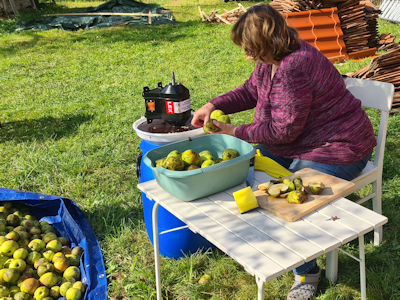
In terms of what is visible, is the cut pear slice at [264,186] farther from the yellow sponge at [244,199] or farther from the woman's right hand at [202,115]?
the woman's right hand at [202,115]

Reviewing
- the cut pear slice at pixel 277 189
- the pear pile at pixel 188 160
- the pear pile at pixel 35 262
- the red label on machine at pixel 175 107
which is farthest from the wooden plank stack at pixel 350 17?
the cut pear slice at pixel 277 189

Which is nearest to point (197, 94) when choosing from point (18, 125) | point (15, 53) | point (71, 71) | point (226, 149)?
point (18, 125)

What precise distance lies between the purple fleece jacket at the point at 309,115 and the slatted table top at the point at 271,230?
22.4 inches

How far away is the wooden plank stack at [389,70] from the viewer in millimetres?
5223

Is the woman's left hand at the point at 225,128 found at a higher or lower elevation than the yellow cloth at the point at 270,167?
higher

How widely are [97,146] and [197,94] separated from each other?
85.8 inches

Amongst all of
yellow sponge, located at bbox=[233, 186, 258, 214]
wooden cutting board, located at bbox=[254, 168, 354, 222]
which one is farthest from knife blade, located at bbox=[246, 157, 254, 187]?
yellow sponge, located at bbox=[233, 186, 258, 214]

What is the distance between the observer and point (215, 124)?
2473 millimetres

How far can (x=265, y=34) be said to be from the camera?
223cm

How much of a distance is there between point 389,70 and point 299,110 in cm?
367

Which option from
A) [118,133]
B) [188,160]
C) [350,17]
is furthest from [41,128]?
[350,17]

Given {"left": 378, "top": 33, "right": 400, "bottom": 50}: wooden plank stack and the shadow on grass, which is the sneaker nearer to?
the shadow on grass

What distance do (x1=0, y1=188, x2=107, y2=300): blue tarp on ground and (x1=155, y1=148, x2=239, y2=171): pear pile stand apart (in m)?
1.14

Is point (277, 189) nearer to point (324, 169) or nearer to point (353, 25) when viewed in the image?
point (324, 169)
